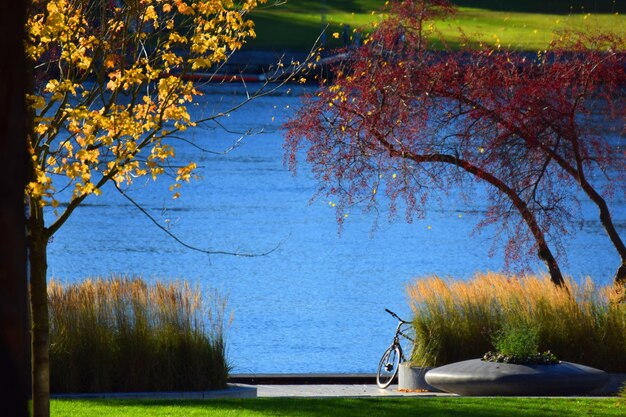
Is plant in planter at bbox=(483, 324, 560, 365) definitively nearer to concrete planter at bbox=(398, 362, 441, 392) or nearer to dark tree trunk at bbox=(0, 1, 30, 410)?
Result: concrete planter at bbox=(398, 362, 441, 392)

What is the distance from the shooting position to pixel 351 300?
24.0 metres

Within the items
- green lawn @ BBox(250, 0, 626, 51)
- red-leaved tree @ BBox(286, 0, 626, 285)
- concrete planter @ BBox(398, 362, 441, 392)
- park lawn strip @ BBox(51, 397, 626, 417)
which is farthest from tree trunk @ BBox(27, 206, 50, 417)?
green lawn @ BBox(250, 0, 626, 51)

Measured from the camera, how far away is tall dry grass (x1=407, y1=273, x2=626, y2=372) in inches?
523

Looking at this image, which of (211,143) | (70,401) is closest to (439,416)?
(70,401)

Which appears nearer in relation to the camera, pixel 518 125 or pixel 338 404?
pixel 338 404

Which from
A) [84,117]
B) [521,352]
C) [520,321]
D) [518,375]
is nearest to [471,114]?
[520,321]

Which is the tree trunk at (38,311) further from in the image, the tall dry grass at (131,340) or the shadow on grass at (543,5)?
the shadow on grass at (543,5)

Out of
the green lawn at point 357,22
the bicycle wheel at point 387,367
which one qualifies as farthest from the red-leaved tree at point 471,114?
the green lawn at point 357,22

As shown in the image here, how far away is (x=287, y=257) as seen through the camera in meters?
30.0

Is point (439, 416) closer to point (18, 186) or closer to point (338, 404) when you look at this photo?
point (338, 404)

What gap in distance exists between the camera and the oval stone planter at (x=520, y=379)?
38.0 ft

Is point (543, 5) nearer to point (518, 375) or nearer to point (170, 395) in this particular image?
point (518, 375)

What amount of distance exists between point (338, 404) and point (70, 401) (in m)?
2.54

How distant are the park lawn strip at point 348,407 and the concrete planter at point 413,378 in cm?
236
